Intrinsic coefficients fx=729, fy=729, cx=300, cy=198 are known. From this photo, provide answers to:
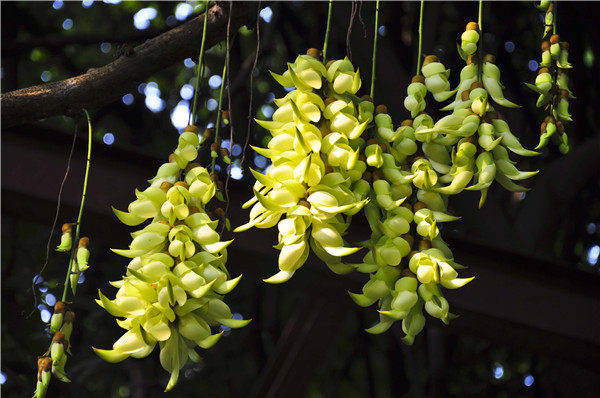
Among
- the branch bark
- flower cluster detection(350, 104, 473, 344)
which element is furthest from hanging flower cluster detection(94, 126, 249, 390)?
the branch bark

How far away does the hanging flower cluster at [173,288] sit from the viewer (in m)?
0.69

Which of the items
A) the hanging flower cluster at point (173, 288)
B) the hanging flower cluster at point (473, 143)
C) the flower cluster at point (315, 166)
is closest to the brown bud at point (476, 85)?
the hanging flower cluster at point (473, 143)

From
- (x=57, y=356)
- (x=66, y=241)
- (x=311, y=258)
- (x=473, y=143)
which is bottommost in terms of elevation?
(x=311, y=258)

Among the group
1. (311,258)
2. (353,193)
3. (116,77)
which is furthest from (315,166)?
(311,258)

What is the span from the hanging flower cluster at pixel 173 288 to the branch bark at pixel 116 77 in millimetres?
398

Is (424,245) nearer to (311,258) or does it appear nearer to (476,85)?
(476,85)

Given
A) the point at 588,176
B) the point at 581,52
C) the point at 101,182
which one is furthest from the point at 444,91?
the point at 581,52

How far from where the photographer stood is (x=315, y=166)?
0.71 m

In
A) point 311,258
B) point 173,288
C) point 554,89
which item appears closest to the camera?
point 173,288

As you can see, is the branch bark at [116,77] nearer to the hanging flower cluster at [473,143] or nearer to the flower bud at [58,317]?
the flower bud at [58,317]

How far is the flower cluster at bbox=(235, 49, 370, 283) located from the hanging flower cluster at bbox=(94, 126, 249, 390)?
5 cm

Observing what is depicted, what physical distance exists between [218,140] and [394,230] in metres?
0.27

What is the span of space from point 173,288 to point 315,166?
18 cm

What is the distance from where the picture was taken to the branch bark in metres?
1.10
